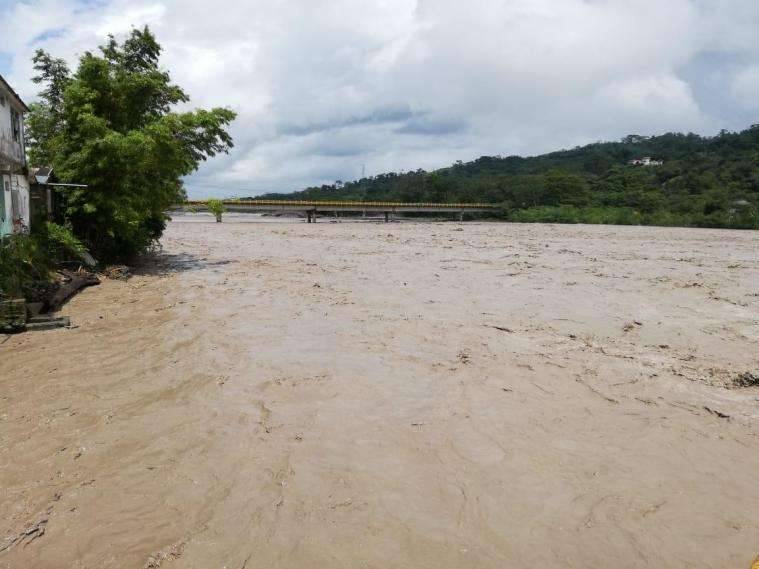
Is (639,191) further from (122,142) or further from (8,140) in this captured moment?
(8,140)

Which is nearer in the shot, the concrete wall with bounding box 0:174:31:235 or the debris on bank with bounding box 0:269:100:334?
the debris on bank with bounding box 0:269:100:334

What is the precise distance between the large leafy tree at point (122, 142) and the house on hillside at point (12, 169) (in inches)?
55.6

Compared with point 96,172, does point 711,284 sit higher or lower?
lower

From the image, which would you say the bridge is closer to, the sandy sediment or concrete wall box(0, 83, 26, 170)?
concrete wall box(0, 83, 26, 170)

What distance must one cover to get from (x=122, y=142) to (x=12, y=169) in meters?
3.03

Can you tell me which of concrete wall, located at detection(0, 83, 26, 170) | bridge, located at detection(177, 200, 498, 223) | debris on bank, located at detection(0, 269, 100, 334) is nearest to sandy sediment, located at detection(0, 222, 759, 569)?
debris on bank, located at detection(0, 269, 100, 334)

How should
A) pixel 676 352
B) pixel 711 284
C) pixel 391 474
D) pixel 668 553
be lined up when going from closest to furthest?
pixel 668 553
pixel 391 474
pixel 676 352
pixel 711 284

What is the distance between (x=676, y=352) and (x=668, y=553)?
5675mm

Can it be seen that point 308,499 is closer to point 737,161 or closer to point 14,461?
point 14,461

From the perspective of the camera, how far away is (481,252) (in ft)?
89.9

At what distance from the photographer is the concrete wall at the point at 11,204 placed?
1410 cm

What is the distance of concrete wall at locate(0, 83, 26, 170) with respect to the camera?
14398mm

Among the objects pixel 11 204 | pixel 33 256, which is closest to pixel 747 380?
pixel 33 256

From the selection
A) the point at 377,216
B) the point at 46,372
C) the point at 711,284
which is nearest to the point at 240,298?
the point at 46,372
